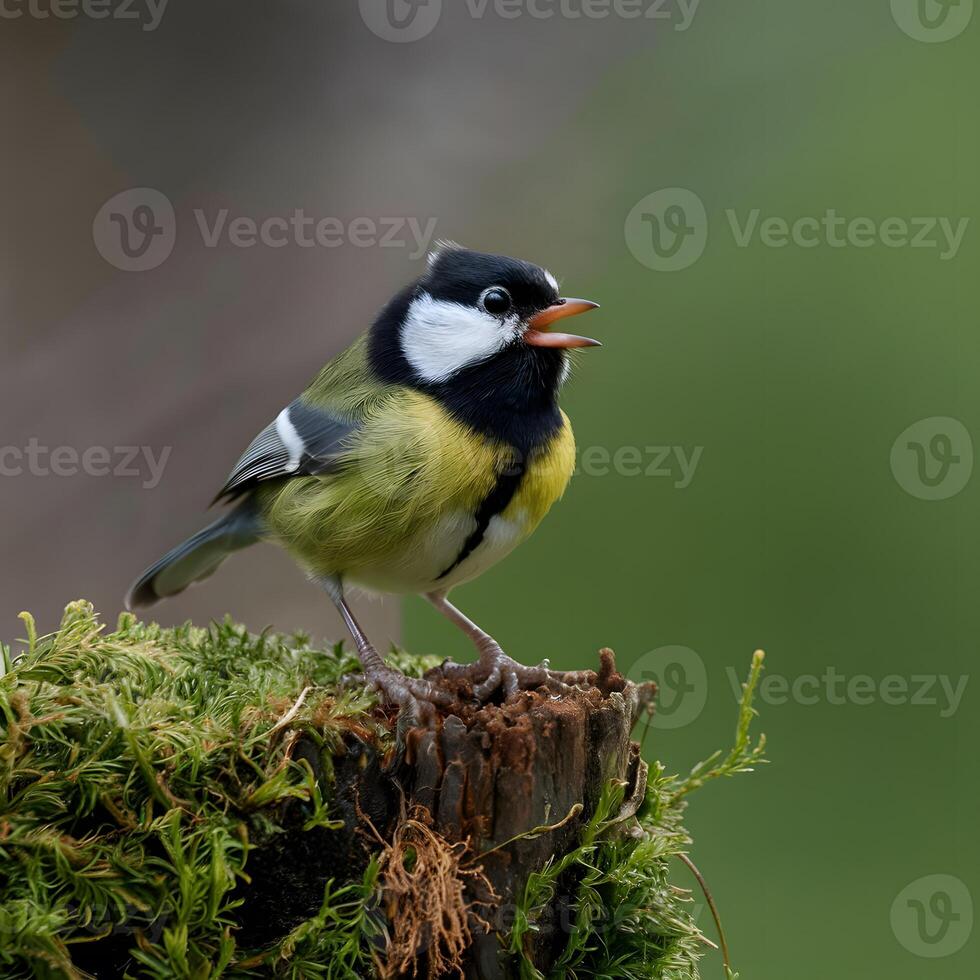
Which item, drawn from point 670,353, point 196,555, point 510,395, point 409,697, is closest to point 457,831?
point 409,697

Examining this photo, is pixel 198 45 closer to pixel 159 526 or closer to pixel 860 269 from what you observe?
pixel 159 526

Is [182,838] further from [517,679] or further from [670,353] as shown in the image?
[670,353]

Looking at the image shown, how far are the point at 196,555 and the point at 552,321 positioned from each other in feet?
4.05

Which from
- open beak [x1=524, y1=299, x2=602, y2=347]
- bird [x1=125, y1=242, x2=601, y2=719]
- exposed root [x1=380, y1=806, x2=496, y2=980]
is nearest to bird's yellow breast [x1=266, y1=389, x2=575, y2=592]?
bird [x1=125, y1=242, x2=601, y2=719]

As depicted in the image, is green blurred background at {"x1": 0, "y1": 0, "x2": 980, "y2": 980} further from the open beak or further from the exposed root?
the exposed root

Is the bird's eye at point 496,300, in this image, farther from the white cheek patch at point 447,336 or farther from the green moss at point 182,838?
the green moss at point 182,838

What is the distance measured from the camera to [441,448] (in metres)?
2.36

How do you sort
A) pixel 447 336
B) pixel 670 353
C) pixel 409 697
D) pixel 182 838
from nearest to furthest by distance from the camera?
pixel 182 838
pixel 409 697
pixel 447 336
pixel 670 353

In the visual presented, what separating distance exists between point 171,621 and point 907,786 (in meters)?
2.78

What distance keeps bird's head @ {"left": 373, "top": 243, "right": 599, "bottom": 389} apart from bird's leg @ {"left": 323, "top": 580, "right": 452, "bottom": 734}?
2.11 feet

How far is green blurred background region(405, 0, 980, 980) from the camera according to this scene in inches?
146

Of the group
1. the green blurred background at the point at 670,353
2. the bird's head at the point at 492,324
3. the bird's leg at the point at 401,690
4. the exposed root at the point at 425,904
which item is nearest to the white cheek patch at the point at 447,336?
the bird's head at the point at 492,324

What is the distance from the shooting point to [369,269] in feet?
13.1

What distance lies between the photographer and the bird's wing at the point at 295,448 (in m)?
2.54
